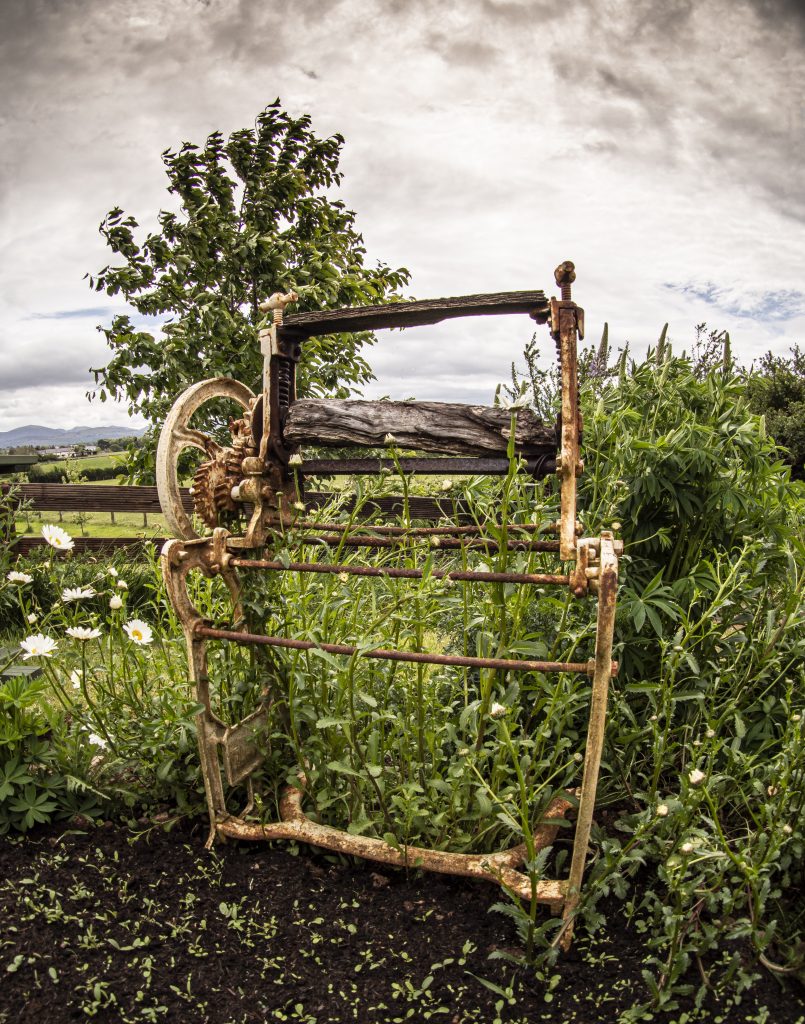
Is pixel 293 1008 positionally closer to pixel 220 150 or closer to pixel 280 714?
pixel 280 714

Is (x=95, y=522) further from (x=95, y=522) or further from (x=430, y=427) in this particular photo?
(x=430, y=427)

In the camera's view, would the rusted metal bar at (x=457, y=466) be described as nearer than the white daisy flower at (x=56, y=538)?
Yes

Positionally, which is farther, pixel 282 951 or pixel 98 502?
pixel 98 502

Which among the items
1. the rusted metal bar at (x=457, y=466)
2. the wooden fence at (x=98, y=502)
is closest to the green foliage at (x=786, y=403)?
the wooden fence at (x=98, y=502)

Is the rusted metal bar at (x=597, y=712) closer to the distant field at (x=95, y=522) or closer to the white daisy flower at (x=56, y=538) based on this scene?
the white daisy flower at (x=56, y=538)

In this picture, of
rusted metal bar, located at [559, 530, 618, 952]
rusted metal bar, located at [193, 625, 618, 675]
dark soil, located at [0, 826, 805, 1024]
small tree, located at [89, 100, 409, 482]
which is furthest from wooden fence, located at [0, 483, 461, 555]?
rusted metal bar, located at [559, 530, 618, 952]

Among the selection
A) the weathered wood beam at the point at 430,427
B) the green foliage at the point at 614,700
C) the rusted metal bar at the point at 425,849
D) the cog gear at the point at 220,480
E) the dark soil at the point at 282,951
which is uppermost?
the weathered wood beam at the point at 430,427

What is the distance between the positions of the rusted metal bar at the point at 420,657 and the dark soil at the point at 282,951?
2.08 ft

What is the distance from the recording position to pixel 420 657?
1697mm

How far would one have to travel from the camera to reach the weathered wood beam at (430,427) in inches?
78.5

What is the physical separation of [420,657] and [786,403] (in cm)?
1045

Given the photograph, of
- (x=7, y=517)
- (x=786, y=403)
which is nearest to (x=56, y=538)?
(x=7, y=517)

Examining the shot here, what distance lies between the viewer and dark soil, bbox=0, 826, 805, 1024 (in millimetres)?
1541

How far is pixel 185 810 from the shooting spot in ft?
7.22
